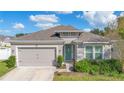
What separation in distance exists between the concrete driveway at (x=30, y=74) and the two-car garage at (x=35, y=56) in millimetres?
755

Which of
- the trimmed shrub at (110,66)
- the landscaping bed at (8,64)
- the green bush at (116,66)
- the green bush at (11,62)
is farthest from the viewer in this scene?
the green bush at (11,62)

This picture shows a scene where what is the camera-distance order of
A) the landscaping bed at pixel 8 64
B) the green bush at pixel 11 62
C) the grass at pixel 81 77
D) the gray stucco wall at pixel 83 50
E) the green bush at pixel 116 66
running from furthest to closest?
the gray stucco wall at pixel 83 50 < the green bush at pixel 11 62 < the landscaping bed at pixel 8 64 < the green bush at pixel 116 66 < the grass at pixel 81 77

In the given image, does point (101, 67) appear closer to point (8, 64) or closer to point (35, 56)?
point (35, 56)

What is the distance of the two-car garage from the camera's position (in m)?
23.4

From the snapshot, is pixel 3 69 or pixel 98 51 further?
pixel 98 51

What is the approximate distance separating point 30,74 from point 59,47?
447 cm

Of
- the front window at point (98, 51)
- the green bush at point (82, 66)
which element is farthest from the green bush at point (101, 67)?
the front window at point (98, 51)

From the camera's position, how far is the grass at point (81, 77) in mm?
18859

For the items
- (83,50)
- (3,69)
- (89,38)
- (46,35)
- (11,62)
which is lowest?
(3,69)

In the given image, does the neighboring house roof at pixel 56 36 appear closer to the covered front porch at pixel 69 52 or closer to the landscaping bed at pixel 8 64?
the covered front porch at pixel 69 52

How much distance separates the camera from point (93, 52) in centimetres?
2391

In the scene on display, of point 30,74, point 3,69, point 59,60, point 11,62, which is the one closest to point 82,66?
point 59,60
